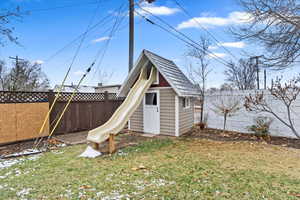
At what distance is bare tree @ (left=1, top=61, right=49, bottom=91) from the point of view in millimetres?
15861

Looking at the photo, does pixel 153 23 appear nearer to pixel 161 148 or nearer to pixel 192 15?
pixel 192 15

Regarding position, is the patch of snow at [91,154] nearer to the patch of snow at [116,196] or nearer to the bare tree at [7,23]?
the patch of snow at [116,196]

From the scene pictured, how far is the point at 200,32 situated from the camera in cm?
1031

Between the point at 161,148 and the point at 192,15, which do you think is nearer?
the point at 161,148

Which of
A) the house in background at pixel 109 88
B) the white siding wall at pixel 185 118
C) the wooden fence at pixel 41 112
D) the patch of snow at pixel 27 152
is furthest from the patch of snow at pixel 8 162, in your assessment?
the house in background at pixel 109 88

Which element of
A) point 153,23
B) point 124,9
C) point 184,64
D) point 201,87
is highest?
point 124,9

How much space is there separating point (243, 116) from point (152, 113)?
420cm

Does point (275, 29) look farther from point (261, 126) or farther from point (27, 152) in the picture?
point (27, 152)

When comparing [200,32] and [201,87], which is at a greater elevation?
[200,32]

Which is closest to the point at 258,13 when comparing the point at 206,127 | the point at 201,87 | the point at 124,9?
the point at 201,87

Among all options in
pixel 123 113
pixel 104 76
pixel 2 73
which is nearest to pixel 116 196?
pixel 123 113

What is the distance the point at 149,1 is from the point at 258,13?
525 centimetres

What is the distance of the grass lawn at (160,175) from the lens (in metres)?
2.66

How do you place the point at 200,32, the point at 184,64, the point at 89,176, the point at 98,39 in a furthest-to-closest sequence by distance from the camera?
the point at 184,64
the point at 200,32
the point at 98,39
the point at 89,176
